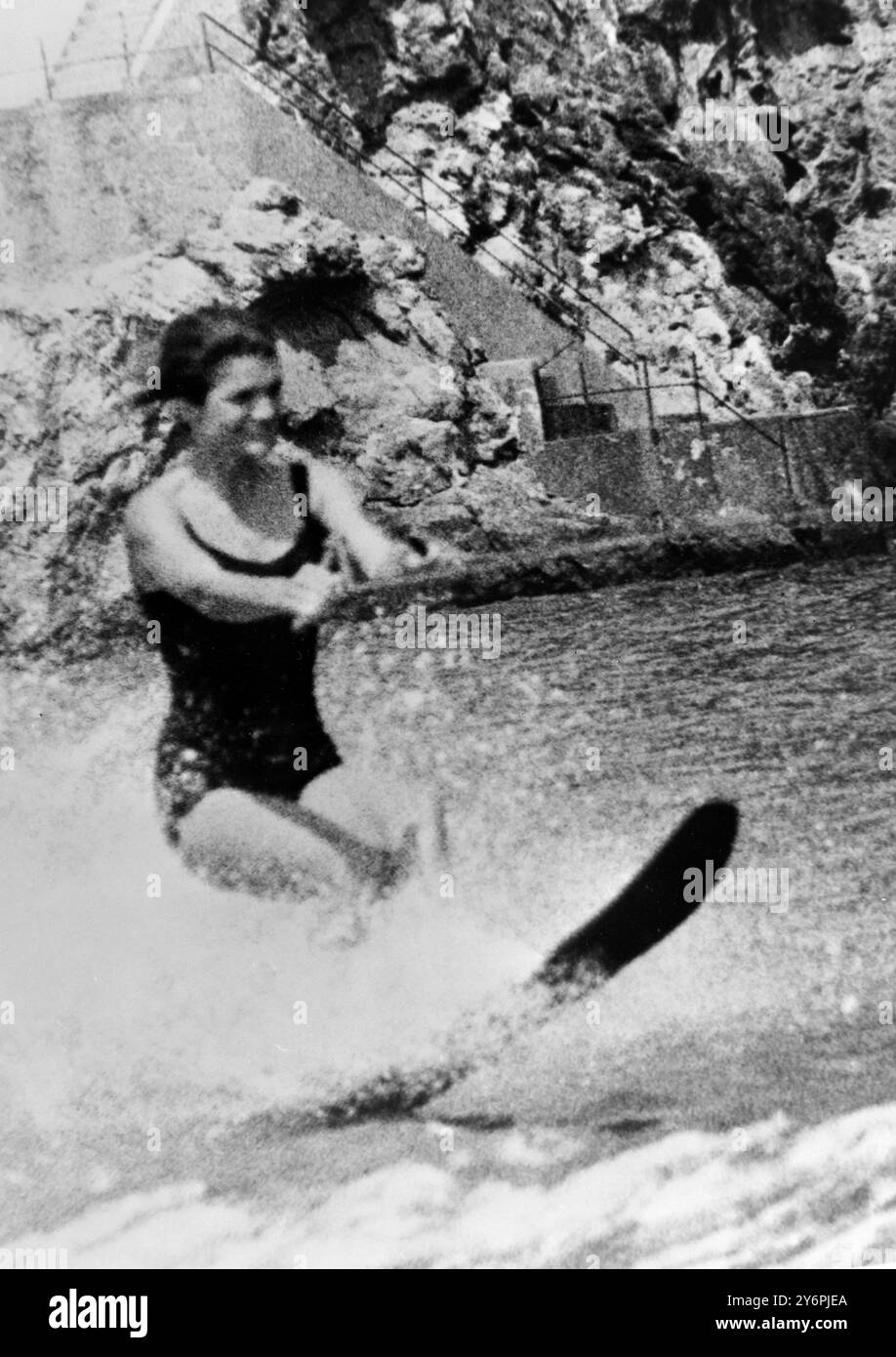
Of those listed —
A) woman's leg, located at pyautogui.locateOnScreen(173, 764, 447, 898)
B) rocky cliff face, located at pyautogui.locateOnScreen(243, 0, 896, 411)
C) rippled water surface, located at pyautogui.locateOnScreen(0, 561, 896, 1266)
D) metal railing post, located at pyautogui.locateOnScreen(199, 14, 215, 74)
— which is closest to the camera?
rippled water surface, located at pyautogui.locateOnScreen(0, 561, 896, 1266)

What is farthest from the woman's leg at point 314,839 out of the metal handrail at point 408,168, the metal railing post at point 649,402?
the metal handrail at point 408,168

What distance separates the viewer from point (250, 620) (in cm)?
402

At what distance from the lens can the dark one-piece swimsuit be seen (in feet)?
13.1

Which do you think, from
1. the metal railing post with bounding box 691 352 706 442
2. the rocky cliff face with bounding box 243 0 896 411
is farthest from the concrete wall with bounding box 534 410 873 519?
the rocky cliff face with bounding box 243 0 896 411

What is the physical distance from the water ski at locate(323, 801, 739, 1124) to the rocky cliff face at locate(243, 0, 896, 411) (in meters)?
1.58

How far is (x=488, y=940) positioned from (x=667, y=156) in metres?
2.88

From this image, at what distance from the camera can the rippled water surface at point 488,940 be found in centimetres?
386

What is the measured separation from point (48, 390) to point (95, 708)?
1.11m

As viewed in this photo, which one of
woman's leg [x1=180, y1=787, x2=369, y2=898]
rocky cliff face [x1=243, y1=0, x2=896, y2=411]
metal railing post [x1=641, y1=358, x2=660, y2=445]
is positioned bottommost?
woman's leg [x1=180, y1=787, x2=369, y2=898]

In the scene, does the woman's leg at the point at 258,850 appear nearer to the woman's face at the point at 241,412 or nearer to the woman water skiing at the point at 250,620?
the woman water skiing at the point at 250,620

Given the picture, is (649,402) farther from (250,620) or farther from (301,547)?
(250,620)

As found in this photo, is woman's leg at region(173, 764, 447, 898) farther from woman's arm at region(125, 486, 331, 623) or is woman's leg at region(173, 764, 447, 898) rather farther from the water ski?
woman's arm at region(125, 486, 331, 623)

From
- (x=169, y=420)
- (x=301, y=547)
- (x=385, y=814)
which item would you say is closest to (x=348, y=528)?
(x=301, y=547)

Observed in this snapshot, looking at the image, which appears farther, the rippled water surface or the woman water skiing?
the woman water skiing
